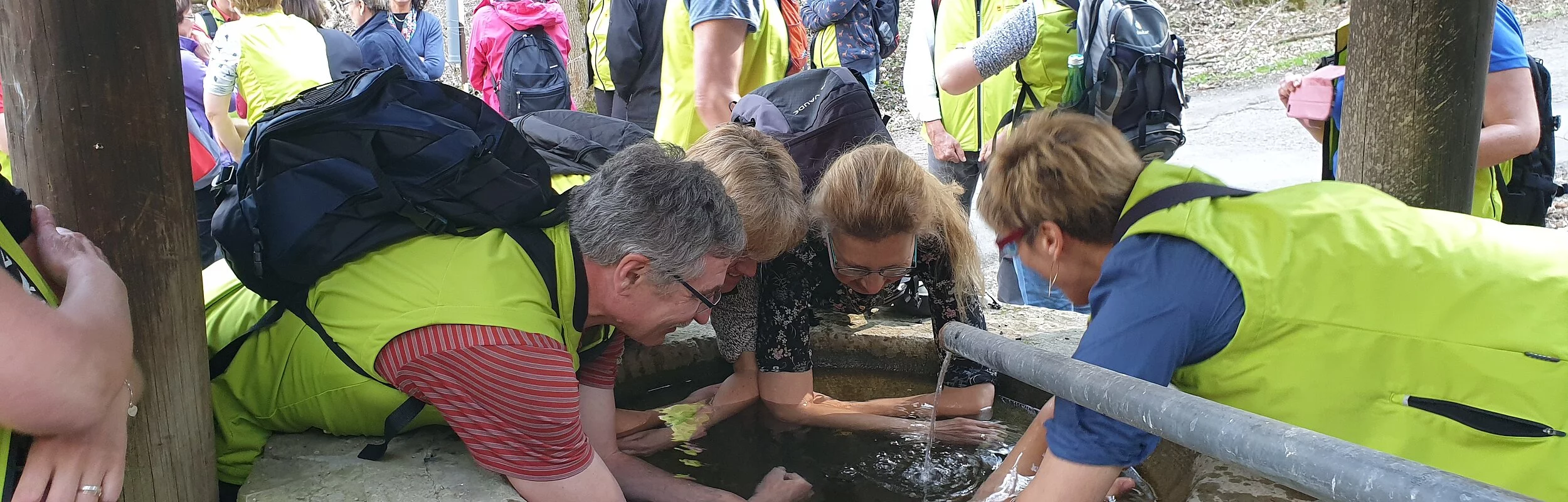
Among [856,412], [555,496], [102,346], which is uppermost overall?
[102,346]

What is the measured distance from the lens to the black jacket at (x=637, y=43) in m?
4.34

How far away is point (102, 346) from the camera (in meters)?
1.57

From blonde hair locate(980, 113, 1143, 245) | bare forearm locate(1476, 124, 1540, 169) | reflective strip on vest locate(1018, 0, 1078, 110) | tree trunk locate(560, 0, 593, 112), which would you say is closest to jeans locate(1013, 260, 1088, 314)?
reflective strip on vest locate(1018, 0, 1078, 110)

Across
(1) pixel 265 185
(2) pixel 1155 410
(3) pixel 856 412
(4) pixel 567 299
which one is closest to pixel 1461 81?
(2) pixel 1155 410

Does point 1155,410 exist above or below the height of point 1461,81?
below

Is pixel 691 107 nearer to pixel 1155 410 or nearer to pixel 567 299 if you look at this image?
pixel 567 299

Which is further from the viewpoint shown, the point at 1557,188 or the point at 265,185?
the point at 1557,188

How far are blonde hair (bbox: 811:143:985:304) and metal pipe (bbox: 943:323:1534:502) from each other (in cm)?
87

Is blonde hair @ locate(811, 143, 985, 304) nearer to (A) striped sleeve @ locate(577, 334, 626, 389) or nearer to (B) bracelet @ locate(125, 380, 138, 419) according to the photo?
(A) striped sleeve @ locate(577, 334, 626, 389)

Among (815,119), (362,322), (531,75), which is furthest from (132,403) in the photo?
(531,75)

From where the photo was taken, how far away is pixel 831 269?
320 centimetres

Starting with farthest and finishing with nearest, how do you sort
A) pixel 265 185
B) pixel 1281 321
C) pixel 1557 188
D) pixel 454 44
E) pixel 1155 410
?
pixel 454 44
pixel 1557 188
pixel 265 185
pixel 1281 321
pixel 1155 410

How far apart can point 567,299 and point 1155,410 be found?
1.15m

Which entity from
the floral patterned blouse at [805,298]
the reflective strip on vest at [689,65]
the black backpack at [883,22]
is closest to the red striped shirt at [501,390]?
the floral patterned blouse at [805,298]
